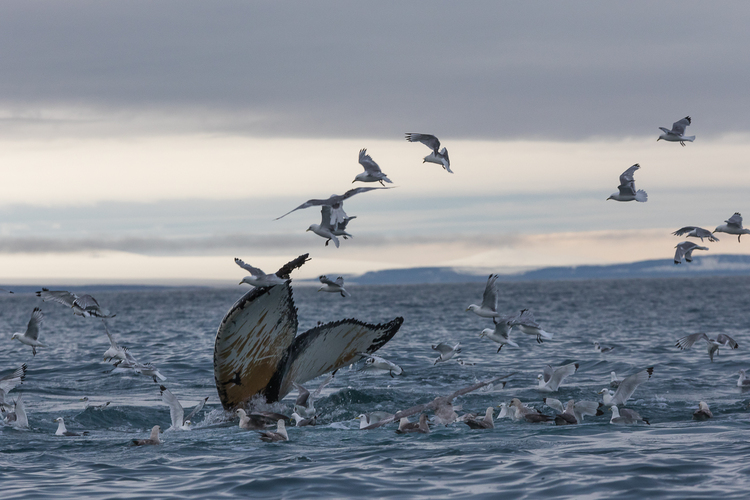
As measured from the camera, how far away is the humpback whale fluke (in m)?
11.6

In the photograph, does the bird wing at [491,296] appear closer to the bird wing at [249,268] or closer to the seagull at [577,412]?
the seagull at [577,412]

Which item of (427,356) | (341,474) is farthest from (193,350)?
(341,474)

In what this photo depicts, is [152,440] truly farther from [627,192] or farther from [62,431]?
[627,192]

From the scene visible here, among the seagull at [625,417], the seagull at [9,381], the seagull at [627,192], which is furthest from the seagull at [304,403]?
the seagull at [627,192]

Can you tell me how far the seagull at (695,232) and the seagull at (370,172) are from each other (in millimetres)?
6324

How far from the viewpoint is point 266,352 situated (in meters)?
12.0

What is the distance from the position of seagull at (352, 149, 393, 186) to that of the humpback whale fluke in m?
2.29

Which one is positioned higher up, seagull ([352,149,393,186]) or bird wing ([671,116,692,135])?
bird wing ([671,116,692,135])

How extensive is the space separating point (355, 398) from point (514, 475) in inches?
254

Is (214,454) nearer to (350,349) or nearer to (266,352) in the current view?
(266,352)

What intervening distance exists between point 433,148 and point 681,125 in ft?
17.9

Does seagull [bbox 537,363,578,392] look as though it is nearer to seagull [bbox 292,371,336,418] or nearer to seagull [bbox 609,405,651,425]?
seagull [bbox 609,405,651,425]

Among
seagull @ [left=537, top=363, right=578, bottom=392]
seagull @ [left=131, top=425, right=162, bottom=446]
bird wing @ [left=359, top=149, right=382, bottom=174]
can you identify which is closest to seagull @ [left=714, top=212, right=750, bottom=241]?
seagull @ [left=537, top=363, right=578, bottom=392]

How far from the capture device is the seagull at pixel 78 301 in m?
14.9
